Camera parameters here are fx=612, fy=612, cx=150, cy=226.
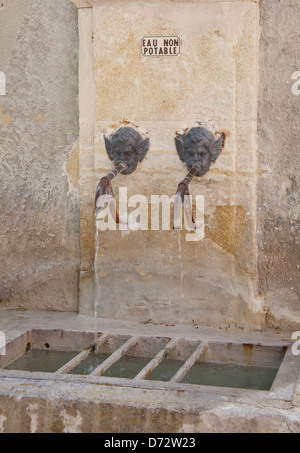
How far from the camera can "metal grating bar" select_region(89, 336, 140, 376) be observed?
7.69 ft

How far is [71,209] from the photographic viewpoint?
329cm

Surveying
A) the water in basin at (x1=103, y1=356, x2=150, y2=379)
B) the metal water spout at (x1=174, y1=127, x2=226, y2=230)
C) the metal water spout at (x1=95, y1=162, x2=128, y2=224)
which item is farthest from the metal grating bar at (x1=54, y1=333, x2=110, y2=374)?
the metal water spout at (x1=174, y1=127, x2=226, y2=230)

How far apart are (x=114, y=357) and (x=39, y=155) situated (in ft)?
4.28

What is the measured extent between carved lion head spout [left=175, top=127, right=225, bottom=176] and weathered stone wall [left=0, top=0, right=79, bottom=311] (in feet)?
2.10

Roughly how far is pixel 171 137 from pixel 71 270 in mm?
913

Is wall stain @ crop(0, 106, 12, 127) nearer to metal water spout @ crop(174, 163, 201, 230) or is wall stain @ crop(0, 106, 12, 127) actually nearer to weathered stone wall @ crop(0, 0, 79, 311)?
weathered stone wall @ crop(0, 0, 79, 311)

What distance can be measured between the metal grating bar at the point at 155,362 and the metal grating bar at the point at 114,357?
0.15 m

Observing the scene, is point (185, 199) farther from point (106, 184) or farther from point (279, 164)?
point (279, 164)

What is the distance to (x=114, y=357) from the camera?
2.52 meters

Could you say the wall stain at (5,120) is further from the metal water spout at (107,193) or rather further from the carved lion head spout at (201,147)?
the carved lion head spout at (201,147)

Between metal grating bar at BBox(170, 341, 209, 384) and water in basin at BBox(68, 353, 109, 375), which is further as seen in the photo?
water in basin at BBox(68, 353, 109, 375)

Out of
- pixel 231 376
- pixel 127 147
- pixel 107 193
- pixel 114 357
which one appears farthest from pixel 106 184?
pixel 231 376
